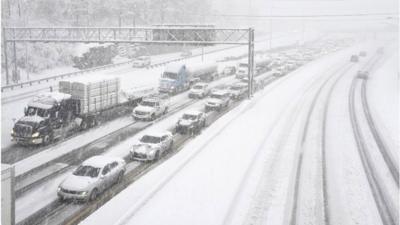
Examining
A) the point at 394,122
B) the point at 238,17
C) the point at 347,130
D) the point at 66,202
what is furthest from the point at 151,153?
the point at 238,17

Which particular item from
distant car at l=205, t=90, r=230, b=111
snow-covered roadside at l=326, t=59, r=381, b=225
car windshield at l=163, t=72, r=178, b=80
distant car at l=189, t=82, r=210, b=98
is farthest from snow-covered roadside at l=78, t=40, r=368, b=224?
car windshield at l=163, t=72, r=178, b=80

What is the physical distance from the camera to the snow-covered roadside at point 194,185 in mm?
19203

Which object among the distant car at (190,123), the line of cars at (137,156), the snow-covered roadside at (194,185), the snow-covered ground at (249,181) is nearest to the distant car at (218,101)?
the line of cars at (137,156)

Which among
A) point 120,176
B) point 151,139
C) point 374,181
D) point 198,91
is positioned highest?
point 198,91

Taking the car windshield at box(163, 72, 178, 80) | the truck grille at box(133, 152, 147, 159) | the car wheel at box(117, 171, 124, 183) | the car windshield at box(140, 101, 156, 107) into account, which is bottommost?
the car wheel at box(117, 171, 124, 183)

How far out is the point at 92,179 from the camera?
2119cm

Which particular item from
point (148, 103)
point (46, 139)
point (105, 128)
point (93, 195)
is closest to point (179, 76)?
point (148, 103)

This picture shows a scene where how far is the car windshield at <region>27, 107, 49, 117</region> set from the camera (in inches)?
1219

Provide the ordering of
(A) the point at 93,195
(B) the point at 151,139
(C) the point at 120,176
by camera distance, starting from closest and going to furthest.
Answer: (A) the point at 93,195, (C) the point at 120,176, (B) the point at 151,139

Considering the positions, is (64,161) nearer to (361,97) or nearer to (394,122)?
(394,122)

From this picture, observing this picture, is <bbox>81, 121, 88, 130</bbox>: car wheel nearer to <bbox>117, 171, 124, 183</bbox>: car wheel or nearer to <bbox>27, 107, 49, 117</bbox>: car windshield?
<bbox>27, 107, 49, 117</bbox>: car windshield

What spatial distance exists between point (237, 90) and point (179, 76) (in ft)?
22.4

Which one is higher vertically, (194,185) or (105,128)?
(105,128)

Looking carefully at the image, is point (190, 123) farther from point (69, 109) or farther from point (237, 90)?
point (237, 90)
